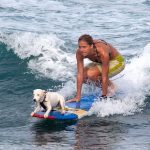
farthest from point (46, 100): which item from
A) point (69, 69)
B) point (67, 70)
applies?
point (69, 69)

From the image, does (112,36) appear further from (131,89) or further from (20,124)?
(20,124)

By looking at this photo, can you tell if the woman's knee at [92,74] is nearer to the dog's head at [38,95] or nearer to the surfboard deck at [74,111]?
the surfboard deck at [74,111]

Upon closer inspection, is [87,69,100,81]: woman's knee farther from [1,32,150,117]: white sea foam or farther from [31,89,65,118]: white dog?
[31,89,65,118]: white dog

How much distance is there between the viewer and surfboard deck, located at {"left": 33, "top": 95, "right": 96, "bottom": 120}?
823 cm

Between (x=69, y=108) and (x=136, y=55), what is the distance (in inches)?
206

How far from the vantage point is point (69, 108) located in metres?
8.73

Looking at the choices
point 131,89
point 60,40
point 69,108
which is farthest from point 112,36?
point 69,108

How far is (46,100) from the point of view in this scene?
26.0ft

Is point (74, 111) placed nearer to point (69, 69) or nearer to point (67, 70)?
point (67, 70)

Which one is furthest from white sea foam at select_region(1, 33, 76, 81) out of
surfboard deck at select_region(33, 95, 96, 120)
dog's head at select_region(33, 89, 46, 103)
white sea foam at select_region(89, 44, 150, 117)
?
dog's head at select_region(33, 89, 46, 103)

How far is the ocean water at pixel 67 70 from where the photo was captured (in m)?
7.60

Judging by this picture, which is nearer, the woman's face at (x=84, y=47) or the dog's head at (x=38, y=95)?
the dog's head at (x=38, y=95)

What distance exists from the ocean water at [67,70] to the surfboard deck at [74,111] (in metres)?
0.11

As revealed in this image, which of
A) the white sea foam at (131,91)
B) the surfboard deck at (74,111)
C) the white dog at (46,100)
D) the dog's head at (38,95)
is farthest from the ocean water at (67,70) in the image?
the dog's head at (38,95)
